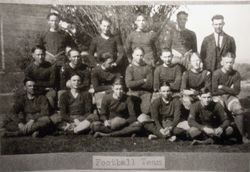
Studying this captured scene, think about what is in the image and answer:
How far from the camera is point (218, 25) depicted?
2.85 ft

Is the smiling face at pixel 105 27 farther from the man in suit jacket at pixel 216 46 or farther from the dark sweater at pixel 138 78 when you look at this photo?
the man in suit jacket at pixel 216 46

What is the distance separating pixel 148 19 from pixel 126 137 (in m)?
0.28

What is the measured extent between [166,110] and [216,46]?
7.3 inches

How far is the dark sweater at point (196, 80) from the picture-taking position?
0.87 m

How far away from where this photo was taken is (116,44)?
0.87 metres

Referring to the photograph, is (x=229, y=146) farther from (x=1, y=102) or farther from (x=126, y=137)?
(x=1, y=102)

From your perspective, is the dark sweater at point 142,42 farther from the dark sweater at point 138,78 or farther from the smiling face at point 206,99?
the smiling face at point 206,99

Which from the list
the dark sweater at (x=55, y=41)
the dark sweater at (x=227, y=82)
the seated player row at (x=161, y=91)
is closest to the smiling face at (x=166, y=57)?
the seated player row at (x=161, y=91)

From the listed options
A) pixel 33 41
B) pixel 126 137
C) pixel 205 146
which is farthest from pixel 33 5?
pixel 205 146

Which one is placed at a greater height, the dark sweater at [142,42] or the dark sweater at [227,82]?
the dark sweater at [142,42]

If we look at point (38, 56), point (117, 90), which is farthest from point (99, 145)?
point (38, 56)

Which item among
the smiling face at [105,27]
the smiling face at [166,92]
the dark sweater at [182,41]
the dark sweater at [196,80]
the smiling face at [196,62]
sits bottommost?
the smiling face at [166,92]

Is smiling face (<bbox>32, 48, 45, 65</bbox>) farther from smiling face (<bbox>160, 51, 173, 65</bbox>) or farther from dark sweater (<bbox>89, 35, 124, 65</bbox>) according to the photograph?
smiling face (<bbox>160, 51, 173, 65</bbox>)

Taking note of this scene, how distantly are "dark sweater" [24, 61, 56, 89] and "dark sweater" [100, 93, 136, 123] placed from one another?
5.0 inches
